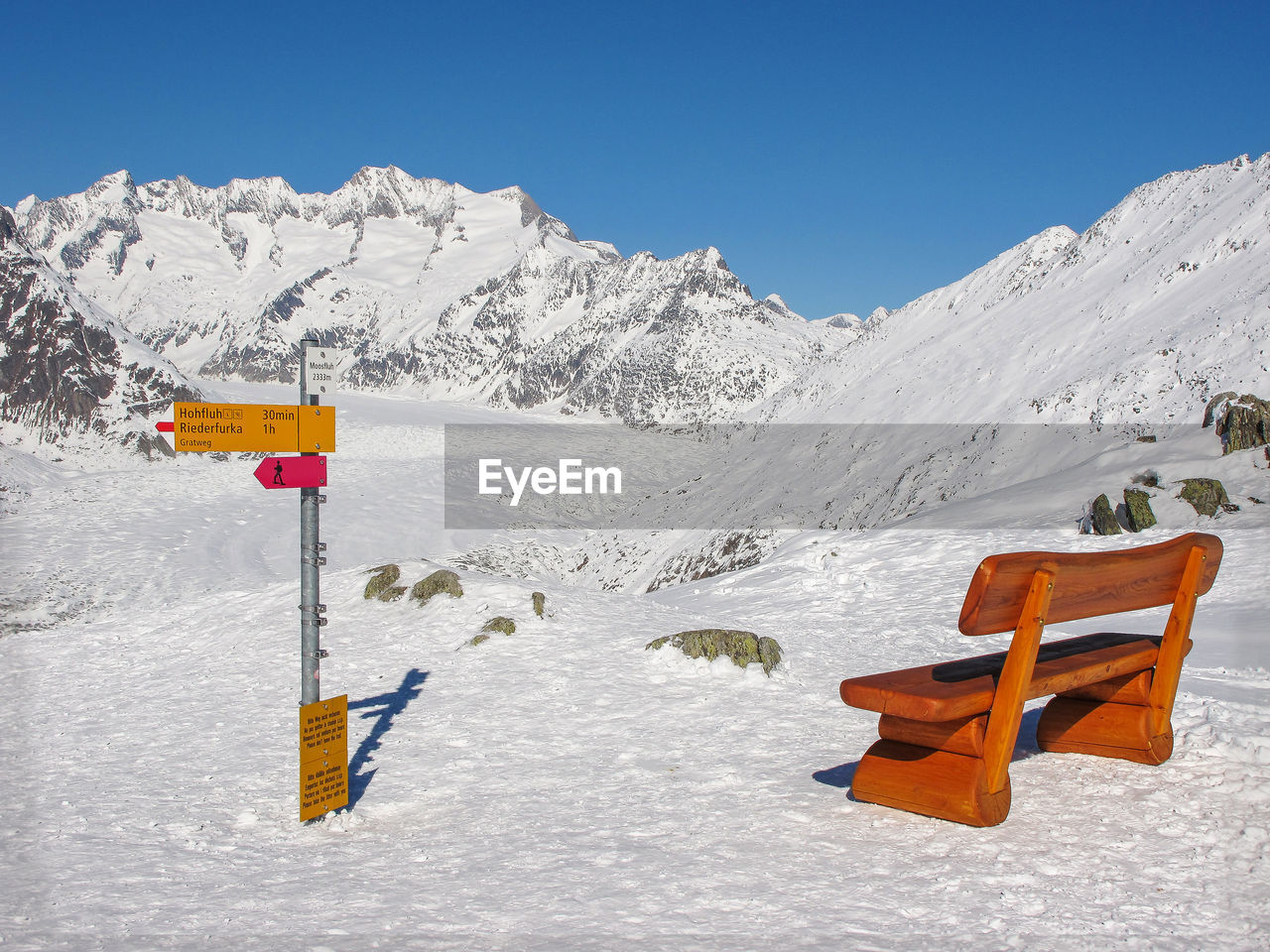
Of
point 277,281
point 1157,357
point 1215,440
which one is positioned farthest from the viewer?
point 277,281

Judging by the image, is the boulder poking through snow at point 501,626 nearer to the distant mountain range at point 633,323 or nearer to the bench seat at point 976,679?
the bench seat at point 976,679

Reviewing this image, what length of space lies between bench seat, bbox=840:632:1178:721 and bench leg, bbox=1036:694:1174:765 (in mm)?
307

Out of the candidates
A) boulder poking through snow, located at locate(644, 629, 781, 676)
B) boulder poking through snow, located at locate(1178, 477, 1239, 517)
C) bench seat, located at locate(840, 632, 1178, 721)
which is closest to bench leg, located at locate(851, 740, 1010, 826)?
bench seat, located at locate(840, 632, 1178, 721)

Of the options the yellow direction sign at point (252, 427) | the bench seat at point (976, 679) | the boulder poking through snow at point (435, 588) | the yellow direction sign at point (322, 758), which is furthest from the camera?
the boulder poking through snow at point (435, 588)

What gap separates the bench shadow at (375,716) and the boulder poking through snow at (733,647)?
309 cm

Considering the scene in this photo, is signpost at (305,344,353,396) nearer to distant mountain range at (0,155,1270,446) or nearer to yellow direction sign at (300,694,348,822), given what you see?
yellow direction sign at (300,694,348,822)

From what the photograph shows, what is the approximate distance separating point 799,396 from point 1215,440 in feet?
98.0

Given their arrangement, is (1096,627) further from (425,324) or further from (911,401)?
(425,324)

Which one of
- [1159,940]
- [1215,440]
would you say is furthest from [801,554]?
[1159,940]

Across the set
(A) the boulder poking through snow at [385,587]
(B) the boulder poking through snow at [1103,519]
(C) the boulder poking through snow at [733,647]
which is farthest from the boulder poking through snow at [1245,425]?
(A) the boulder poking through snow at [385,587]

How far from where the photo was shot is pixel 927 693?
4.79 metres

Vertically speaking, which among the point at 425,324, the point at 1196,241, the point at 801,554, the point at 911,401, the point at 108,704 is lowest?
the point at 108,704

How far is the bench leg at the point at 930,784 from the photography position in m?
5.05

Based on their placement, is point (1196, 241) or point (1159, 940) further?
point (1196, 241)
